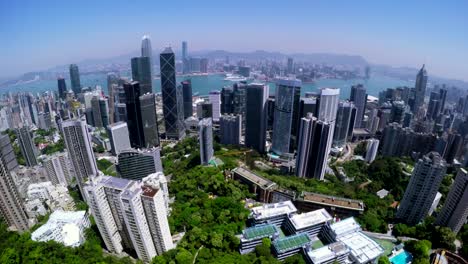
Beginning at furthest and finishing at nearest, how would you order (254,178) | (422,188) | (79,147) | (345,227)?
(254,178), (79,147), (422,188), (345,227)

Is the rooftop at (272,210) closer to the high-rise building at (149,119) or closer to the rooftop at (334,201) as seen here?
the rooftop at (334,201)

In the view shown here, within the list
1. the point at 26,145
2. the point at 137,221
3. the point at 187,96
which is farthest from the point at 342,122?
the point at 26,145

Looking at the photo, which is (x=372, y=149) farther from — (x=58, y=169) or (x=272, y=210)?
(x=58, y=169)

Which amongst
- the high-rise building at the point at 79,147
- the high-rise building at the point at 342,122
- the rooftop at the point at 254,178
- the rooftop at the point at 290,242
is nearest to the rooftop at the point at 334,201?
the rooftop at the point at 254,178

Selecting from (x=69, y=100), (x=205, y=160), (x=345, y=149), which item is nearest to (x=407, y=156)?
(x=345, y=149)

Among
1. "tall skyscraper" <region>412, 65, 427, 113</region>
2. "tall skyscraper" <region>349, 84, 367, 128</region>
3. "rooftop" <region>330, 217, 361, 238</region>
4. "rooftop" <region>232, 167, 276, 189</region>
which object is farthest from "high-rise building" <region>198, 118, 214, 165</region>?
"tall skyscraper" <region>412, 65, 427, 113</region>

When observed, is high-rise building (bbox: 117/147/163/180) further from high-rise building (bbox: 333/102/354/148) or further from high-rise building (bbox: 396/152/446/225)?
high-rise building (bbox: 333/102/354/148)
